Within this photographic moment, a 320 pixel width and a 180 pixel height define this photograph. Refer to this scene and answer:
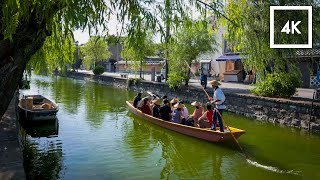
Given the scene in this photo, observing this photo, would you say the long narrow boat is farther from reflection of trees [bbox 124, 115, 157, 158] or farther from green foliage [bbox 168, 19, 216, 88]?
green foliage [bbox 168, 19, 216, 88]

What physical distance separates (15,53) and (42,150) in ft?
22.8

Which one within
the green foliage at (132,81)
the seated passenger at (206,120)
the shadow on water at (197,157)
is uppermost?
the green foliage at (132,81)

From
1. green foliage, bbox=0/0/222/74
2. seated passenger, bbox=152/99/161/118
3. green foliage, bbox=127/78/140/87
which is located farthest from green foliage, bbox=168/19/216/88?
green foliage, bbox=0/0/222/74

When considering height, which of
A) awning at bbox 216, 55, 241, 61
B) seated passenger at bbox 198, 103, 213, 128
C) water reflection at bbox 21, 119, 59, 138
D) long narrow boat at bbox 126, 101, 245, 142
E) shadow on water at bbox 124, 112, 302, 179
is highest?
awning at bbox 216, 55, 241, 61

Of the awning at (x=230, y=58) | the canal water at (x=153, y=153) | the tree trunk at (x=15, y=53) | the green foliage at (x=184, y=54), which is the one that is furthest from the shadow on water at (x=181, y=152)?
the awning at (x=230, y=58)

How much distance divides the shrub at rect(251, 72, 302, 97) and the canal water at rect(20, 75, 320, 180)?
1.54m

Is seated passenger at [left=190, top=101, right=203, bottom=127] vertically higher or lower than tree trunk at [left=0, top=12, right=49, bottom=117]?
lower

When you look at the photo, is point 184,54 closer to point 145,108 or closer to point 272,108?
point 145,108

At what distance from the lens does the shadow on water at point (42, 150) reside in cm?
830

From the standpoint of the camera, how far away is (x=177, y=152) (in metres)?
10.4

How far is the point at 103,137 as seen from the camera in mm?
12141

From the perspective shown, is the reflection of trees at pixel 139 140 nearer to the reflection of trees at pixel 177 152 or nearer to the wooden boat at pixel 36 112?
the reflection of trees at pixel 177 152

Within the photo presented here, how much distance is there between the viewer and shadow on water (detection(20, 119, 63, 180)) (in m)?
8.30

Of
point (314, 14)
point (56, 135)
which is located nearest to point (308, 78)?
point (314, 14)
